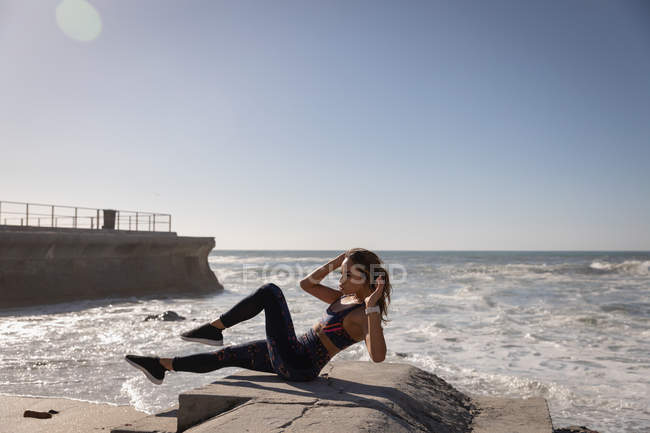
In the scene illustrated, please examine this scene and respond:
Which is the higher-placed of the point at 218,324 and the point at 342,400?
the point at 218,324

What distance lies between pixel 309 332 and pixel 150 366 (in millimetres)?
1245

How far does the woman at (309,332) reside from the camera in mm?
3388

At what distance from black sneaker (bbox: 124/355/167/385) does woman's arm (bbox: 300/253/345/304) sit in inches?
48.1

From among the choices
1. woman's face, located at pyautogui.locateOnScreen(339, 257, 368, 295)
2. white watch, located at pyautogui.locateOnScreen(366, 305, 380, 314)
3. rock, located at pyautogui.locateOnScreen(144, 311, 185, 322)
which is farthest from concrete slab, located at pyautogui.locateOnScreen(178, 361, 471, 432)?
rock, located at pyautogui.locateOnScreen(144, 311, 185, 322)

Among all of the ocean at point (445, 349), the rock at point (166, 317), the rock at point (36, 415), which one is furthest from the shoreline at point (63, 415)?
the rock at point (166, 317)

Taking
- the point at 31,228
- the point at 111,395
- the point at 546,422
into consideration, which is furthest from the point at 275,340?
the point at 31,228

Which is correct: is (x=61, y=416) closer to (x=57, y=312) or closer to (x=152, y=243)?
(x=57, y=312)

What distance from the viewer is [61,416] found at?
4297 mm

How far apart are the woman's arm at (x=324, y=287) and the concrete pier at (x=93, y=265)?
12.3 m

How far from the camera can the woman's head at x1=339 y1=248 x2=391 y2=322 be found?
134 inches

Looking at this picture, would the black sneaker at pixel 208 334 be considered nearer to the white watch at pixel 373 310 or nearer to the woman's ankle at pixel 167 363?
the woman's ankle at pixel 167 363

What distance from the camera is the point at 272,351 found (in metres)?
3.53

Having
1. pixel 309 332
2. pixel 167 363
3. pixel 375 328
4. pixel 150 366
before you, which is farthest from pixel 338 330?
pixel 150 366

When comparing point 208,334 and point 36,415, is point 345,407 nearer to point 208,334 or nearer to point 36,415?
point 208,334
